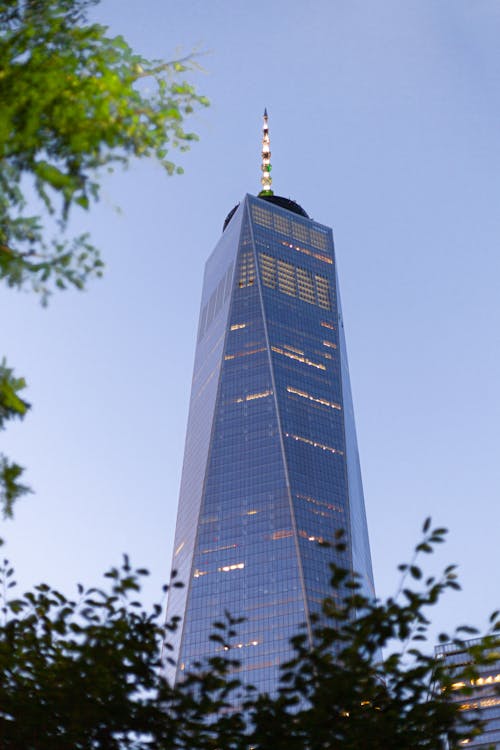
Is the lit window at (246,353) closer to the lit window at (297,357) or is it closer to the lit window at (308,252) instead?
the lit window at (297,357)

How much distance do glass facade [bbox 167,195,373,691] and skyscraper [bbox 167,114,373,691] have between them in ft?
0.77

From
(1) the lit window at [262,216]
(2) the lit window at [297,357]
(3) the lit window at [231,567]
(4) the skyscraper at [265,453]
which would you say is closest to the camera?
(4) the skyscraper at [265,453]

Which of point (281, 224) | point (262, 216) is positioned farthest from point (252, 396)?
point (281, 224)

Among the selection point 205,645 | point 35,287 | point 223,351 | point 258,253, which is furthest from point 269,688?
point 35,287

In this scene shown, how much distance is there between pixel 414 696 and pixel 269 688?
11469 centimetres

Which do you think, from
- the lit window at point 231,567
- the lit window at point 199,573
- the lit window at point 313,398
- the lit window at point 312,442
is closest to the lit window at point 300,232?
the lit window at point 313,398

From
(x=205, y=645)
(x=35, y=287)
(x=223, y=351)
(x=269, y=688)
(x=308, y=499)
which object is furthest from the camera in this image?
(x=223, y=351)

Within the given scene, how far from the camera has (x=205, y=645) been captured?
131 m

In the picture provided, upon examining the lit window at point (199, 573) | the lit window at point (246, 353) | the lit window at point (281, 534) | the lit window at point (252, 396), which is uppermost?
the lit window at point (246, 353)

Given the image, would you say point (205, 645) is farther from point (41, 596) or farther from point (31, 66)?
point (31, 66)

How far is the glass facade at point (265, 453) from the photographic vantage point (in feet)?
436

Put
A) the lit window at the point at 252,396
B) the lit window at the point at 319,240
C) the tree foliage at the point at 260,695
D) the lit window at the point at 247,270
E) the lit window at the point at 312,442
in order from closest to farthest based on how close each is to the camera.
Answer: the tree foliage at the point at 260,695, the lit window at the point at 312,442, the lit window at the point at 252,396, the lit window at the point at 247,270, the lit window at the point at 319,240

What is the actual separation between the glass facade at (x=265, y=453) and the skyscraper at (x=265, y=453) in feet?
0.77

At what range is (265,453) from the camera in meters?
148
